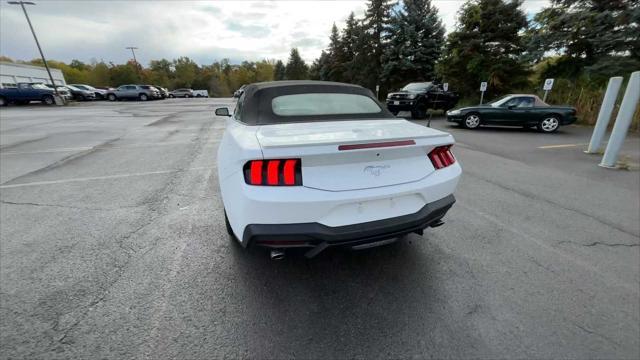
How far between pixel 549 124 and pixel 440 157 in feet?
36.0

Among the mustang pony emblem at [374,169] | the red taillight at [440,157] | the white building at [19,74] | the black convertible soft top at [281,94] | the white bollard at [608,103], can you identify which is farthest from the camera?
the white building at [19,74]

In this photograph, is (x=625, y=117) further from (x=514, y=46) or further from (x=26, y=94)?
(x=26, y=94)

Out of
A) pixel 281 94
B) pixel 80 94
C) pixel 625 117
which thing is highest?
pixel 281 94

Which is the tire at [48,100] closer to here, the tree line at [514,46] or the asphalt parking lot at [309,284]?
the asphalt parking lot at [309,284]

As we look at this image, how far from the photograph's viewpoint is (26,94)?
69.5ft

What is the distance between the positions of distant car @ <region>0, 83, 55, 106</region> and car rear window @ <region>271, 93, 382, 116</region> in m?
29.1

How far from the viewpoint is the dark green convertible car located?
32.9 feet

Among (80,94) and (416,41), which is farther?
(80,94)

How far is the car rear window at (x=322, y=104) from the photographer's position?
9.25ft

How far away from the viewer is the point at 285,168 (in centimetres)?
182

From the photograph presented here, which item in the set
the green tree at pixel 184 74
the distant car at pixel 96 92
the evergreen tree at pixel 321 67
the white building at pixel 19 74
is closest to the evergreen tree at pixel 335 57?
the evergreen tree at pixel 321 67

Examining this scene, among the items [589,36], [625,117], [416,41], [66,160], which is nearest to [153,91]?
[416,41]

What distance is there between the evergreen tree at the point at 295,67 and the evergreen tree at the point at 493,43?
52476mm

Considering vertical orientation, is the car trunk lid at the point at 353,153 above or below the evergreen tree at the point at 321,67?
below
